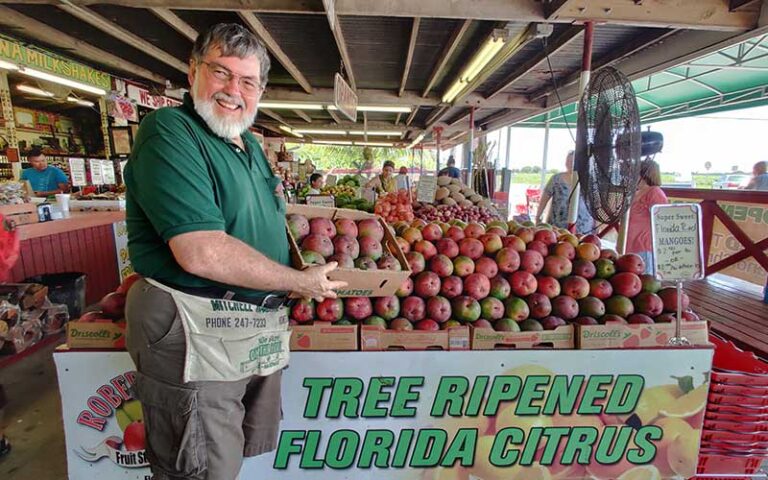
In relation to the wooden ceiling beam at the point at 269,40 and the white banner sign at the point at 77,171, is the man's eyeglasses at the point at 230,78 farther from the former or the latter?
the white banner sign at the point at 77,171

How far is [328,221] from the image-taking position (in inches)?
79.2

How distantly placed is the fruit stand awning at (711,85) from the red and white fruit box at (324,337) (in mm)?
4280

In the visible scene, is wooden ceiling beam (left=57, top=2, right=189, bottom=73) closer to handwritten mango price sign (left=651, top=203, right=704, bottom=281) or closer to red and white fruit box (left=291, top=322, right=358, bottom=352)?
red and white fruit box (left=291, top=322, right=358, bottom=352)

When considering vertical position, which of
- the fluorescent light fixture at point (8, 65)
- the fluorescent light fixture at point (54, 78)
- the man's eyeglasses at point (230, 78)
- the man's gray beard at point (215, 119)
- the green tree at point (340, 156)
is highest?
the green tree at point (340, 156)

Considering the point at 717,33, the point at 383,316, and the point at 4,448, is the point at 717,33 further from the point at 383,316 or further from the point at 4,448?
the point at 4,448

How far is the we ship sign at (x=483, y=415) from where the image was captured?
1.81 m

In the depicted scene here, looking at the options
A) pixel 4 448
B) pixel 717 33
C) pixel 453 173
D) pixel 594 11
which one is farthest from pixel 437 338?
pixel 453 173

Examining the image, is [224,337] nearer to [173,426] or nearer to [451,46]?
[173,426]

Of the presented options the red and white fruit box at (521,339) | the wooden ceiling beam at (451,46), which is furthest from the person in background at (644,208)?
the wooden ceiling beam at (451,46)

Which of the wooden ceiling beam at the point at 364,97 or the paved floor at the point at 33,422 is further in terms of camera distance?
the wooden ceiling beam at the point at 364,97

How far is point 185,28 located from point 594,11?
173 inches

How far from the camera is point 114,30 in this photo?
4625 mm

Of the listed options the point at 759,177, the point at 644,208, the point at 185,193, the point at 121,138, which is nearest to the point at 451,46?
the point at 644,208

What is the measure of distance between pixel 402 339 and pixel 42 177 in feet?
23.9
